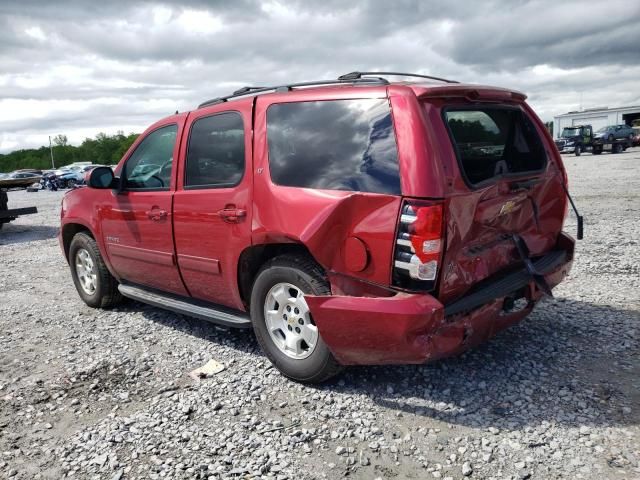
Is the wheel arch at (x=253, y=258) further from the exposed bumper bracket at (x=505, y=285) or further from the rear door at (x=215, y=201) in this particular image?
the exposed bumper bracket at (x=505, y=285)

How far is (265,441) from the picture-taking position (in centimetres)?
295

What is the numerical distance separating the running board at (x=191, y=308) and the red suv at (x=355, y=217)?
0.02 meters

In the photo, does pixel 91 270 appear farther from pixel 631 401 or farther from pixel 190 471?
pixel 631 401

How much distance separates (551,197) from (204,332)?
3.09 m

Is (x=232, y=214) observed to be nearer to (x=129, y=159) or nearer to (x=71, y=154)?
(x=129, y=159)

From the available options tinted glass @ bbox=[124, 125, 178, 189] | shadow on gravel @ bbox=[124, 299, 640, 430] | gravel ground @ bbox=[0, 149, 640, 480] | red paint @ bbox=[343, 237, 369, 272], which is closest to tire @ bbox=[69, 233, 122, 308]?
gravel ground @ bbox=[0, 149, 640, 480]

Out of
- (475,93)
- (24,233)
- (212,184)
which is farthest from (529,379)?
(24,233)

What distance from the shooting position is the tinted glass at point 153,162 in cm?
439

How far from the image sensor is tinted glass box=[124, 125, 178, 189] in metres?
4.39

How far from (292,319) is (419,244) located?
1148 mm

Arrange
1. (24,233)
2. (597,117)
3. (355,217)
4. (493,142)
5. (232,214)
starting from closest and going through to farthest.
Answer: (355,217) → (232,214) → (493,142) → (24,233) → (597,117)

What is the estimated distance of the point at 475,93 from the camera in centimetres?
324

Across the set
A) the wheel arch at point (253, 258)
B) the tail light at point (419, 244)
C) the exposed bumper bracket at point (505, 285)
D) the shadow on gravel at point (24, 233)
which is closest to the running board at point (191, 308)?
the wheel arch at point (253, 258)

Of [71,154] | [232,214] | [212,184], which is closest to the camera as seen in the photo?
[232,214]
